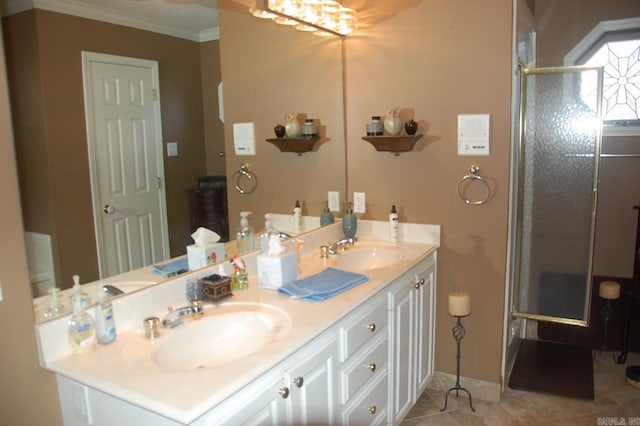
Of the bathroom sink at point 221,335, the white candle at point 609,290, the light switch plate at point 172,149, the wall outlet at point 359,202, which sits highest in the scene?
the light switch plate at point 172,149

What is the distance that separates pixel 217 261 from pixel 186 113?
23.9 inches

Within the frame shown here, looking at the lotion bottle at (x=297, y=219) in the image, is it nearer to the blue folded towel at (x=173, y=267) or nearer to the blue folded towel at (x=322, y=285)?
the blue folded towel at (x=322, y=285)

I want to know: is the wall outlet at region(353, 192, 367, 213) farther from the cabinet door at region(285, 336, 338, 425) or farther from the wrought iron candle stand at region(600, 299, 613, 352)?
the wrought iron candle stand at region(600, 299, 613, 352)

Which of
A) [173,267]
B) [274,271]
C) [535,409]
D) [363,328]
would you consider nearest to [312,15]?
[274,271]

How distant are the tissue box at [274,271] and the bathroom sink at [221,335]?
0.19 metres

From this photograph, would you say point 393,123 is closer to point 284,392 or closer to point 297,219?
point 297,219

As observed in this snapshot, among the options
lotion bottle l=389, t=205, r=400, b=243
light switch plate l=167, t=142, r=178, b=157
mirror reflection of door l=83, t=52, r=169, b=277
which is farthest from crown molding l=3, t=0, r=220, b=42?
lotion bottle l=389, t=205, r=400, b=243

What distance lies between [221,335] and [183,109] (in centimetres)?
84

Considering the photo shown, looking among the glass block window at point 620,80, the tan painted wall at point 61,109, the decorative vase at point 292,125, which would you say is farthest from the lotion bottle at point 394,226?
the glass block window at point 620,80

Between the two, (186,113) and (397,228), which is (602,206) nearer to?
(397,228)

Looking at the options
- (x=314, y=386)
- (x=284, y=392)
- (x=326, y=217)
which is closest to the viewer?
(x=284, y=392)

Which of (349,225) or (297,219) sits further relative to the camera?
(349,225)

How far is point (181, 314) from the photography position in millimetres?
1734

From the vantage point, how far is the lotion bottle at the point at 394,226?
2853 mm
